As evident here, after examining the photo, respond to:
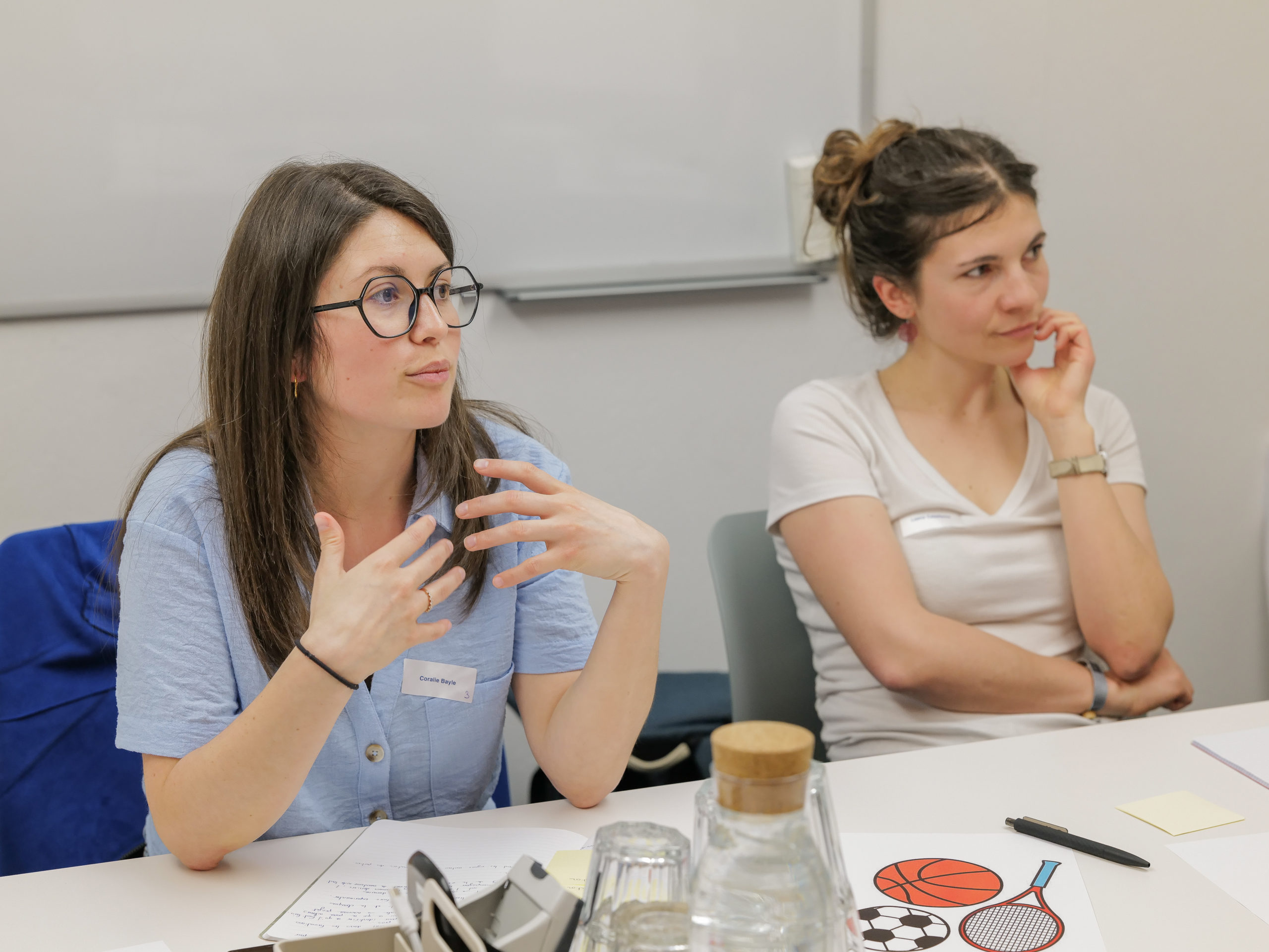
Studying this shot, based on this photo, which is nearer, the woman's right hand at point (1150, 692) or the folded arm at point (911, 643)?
the folded arm at point (911, 643)

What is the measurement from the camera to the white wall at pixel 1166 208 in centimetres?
244

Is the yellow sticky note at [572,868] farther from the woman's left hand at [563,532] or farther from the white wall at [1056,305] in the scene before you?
the white wall at [1056,305]

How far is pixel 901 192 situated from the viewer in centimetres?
175

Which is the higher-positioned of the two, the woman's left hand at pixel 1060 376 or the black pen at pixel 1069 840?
→ the woman's left hand at pixel 1060 376

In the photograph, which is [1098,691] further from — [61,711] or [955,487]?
[61,711]

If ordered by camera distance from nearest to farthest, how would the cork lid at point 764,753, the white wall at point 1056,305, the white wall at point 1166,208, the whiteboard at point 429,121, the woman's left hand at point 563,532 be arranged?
1. the cork lid at point 764,753
2. the woman's left hand at point 563,532
3. the whiteboard at point 429,121
4. the white wall at point 1056,305
5. the white wall at point 1166,208

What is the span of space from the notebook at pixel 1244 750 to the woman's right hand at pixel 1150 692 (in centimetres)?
32

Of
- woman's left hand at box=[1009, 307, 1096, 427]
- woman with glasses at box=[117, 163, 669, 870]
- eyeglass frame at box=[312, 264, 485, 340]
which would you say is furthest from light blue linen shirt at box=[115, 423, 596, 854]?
woman's left hand at box=[1009, 307, 1096, 427]

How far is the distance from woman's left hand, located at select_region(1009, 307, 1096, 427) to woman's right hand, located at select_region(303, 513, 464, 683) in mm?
1151

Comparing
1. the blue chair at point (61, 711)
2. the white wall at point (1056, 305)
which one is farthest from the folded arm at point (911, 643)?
the blue chair at point (61, 711)

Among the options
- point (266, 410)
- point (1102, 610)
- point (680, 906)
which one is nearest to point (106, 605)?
point (266, 410)

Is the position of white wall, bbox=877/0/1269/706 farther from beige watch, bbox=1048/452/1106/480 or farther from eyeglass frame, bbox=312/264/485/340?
eyeglass frame, bbox=312/264/485/340

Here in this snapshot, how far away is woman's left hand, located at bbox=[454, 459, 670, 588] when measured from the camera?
3.57ft

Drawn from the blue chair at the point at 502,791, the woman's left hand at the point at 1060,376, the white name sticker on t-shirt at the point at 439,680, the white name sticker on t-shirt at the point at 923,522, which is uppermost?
the woman's left hand at the point at 1060,376
